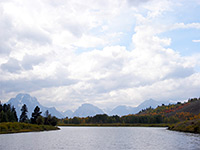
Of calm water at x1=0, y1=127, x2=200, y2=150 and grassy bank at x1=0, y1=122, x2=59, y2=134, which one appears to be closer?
calm water at x1=0, y1=127, x2=200, y2=150

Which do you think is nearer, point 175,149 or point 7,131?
point 175,149

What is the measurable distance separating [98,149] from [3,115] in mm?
137052

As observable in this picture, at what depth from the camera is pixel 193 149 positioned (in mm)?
68812

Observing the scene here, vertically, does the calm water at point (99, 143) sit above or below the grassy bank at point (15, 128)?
below

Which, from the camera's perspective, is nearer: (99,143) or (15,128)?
(99,143)

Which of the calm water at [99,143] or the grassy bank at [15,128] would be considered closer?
the calm water at [99,143]

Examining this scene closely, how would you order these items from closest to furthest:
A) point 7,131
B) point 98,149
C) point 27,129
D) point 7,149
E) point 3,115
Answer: point 7,149
point 98,149
point 7,131
point 27,129
point 3,115

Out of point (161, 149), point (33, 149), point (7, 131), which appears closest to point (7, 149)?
point (33, 149)

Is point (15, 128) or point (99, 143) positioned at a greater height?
point (15, 128)

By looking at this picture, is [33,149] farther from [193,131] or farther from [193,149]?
[193,131]

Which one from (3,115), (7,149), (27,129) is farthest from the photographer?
(3,115)

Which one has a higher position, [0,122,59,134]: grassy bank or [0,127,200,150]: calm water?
[0,122,59,134]: grassy bank

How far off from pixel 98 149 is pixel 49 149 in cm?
1493

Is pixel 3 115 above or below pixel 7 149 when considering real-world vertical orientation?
above
